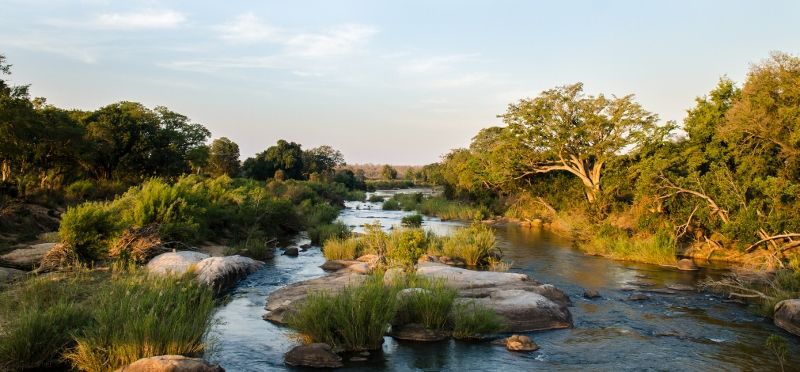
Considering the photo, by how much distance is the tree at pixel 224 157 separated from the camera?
238ft

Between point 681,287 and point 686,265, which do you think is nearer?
point 681,287

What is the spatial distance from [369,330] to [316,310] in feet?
3.45

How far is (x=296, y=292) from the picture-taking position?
14.7 meters

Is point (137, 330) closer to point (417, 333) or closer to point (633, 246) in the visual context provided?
point (417, 333)

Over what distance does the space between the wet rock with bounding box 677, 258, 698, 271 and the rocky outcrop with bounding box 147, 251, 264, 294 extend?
15798mm

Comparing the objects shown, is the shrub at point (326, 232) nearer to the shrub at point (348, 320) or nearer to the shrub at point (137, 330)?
the shrub at point (348, 320)

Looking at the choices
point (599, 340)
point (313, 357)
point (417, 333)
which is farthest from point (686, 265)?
point (313, 357)

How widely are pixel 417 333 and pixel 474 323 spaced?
3.86 ft

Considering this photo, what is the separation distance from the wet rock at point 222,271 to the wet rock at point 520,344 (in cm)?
728

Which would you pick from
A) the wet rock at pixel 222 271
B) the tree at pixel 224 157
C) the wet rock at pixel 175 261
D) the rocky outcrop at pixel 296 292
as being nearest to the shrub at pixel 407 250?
the rocky outcrop at pixel 296 292

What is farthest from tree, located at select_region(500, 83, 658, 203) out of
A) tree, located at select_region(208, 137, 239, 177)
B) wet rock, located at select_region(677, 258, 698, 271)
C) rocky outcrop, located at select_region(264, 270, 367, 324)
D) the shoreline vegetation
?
tree, located at select_region(208, 137, 239, 177)

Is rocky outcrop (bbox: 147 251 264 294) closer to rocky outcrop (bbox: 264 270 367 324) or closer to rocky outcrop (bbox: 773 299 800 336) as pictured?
rocky outcrop (bbox: 264 270 367 324)

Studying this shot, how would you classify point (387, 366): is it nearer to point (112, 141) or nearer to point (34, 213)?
point (34, 213)

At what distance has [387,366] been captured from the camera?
9898mm
